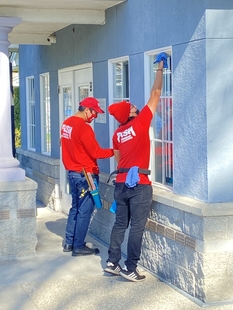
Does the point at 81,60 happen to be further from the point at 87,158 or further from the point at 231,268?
the point at 231,268

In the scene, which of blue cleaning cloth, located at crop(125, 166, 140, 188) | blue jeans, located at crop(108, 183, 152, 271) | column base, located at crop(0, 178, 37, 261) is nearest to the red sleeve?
column base, located at crop(0, 178, 37, 261)

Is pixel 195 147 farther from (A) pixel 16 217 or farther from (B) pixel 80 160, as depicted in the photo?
(A) pixel 16 217

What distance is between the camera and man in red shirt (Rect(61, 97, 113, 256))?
7406 mm

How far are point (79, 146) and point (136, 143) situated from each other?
4.35ft

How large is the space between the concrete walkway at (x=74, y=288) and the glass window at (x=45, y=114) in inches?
156

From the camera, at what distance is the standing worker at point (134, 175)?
624cm

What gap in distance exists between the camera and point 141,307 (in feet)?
18.9

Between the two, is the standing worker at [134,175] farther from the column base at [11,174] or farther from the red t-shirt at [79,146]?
the column base at [11,174]

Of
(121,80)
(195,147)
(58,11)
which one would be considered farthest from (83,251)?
(58,11)

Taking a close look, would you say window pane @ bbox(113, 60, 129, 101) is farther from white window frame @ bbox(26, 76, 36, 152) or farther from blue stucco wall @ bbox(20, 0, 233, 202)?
white window frame @ bbox(26, 76, 36, 152)

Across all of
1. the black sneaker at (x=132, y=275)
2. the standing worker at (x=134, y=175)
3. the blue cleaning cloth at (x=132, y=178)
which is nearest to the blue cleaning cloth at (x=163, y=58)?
the standing worker at (x=134, y=175)

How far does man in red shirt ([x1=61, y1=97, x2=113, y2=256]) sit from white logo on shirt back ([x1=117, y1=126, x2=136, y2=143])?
904mm

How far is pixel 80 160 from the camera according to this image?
7.54 metres

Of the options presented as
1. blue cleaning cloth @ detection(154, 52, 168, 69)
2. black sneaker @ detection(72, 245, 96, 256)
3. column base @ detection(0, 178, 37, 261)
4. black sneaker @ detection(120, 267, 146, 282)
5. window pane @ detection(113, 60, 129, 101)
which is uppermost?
blue cleaning cloth @ detection(154, 52, 168, 69)
